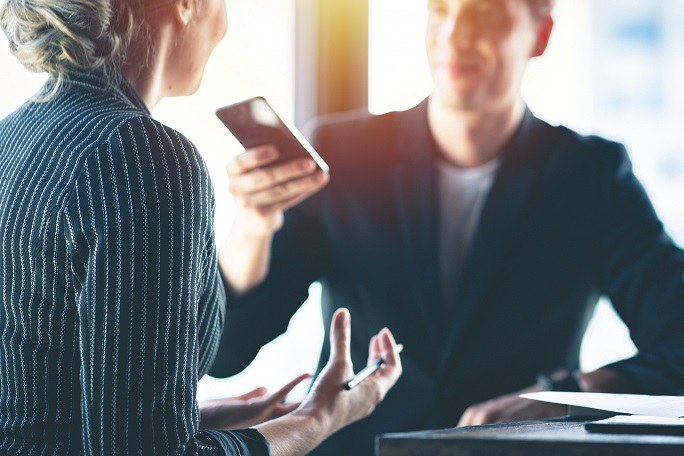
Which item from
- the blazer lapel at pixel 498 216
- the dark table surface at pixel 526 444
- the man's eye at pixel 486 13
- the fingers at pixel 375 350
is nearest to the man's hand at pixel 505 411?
the blazer lapel at pixel 498 216

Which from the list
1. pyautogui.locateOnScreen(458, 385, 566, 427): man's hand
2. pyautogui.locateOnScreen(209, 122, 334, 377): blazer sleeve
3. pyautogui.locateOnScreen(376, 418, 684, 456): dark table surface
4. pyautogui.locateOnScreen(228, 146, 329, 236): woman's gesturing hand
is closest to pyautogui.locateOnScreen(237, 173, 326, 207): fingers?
pyautogui.locateOnScreen(228, 146, 329, 236): woman's gesturing hand

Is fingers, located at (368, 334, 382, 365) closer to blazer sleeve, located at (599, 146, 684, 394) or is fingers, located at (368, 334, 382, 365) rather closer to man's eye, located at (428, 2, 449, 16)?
blazer sleeve, located at (599, 146, 684, 394)

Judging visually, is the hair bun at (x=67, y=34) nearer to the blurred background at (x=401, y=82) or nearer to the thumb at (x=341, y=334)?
the thumb at (x=341, y=334)

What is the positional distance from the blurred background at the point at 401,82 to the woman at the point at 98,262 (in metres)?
0.80

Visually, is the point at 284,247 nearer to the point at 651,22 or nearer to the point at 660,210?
the point at 660,210

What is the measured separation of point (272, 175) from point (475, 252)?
0.51 metres

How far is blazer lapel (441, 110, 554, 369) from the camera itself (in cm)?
152

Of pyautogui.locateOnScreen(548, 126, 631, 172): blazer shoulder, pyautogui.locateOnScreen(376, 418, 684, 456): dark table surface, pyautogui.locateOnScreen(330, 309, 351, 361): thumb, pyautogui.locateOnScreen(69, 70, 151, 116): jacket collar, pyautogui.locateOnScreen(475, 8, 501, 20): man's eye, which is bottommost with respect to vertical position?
pyautogui.locateOnScreen(330, 309, 351, 361): thumb

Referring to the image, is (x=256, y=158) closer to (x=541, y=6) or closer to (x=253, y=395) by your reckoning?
(x=253, y=395)

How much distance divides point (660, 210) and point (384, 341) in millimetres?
827

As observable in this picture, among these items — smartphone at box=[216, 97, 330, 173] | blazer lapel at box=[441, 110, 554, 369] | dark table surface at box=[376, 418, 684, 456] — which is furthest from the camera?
blazer lapel at box=[441, 110, 554, 369]

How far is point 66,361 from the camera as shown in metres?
0.71

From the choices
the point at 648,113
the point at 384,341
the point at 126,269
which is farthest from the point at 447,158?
the point at 126,269

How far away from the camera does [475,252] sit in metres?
1.54
